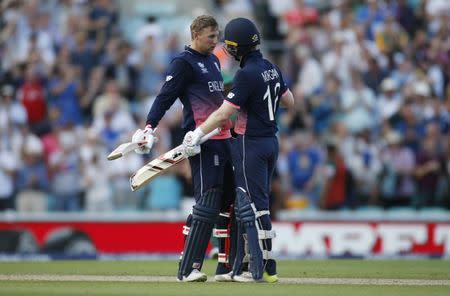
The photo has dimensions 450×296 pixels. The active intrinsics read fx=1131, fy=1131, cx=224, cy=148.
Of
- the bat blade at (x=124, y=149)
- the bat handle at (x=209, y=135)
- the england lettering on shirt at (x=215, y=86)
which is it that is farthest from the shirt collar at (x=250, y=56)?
the bat blade at (x=124, y=149)

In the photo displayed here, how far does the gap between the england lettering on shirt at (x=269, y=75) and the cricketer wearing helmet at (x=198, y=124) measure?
1.87ft

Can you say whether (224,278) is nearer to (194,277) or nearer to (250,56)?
(194,277)

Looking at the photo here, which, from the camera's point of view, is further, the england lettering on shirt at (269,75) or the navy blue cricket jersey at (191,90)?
the navy blue cricket jersey at (191,90)

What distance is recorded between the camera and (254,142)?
10094mm

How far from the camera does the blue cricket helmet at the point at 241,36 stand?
32.9 feet

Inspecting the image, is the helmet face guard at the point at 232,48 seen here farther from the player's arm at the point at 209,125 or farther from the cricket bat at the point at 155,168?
the cricket bat at the point at 155,168

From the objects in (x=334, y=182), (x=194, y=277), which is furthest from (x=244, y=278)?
(x=334, y=182)

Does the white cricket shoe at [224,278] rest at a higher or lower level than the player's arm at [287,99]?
lower

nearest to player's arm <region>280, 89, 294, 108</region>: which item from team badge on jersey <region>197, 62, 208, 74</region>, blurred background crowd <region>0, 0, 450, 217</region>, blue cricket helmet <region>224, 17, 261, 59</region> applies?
blue cricket helmet <region>224, 17, 261, 59</region>

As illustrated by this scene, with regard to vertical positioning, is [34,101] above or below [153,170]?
above

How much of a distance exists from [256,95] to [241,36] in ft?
1.77

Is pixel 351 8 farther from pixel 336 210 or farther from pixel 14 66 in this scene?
pixel 14 66

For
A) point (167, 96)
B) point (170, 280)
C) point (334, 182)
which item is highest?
point (167, 96)

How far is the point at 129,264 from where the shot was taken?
13.6 m
